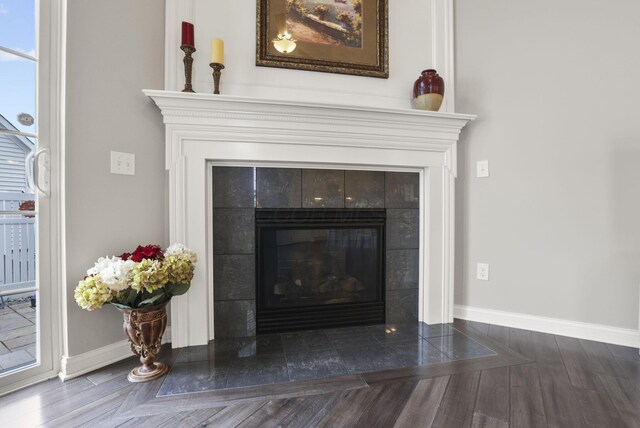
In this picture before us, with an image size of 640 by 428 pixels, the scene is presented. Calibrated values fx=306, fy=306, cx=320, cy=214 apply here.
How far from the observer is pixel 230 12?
1899mm

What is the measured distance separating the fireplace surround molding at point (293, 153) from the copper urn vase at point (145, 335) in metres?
0.27

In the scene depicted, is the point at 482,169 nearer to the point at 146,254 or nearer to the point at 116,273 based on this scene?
the point at 146,254

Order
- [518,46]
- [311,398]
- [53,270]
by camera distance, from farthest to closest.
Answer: [518,46]
[53,270]
[311,398]

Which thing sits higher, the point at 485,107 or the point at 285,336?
the point at 485,107

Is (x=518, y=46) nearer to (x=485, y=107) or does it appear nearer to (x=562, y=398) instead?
(x=485, y=107)

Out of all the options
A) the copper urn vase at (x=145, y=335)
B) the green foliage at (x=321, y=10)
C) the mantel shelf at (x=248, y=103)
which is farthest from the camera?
the green foliage at (x=321, y=10)

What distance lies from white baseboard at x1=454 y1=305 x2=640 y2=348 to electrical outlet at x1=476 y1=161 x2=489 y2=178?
3.12 feet

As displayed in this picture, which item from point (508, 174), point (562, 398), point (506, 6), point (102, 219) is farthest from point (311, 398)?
point (506, 6)

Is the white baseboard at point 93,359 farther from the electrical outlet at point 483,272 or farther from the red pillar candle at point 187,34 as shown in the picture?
the electrical outlet at point 483,272

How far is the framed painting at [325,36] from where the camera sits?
6.39ft

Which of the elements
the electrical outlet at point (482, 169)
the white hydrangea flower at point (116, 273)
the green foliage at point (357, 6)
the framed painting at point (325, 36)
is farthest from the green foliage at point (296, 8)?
the white hydrangea flower at point (116, 273)

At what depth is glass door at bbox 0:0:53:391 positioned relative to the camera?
1338mm

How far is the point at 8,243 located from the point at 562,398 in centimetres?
250

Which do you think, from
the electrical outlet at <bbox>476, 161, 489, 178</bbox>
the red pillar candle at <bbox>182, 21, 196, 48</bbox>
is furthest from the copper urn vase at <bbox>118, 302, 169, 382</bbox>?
the electrical outlet at <bbox>476, 161, 489, 178</bbox>
